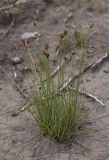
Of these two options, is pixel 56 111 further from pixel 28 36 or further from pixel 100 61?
pixel 28 36

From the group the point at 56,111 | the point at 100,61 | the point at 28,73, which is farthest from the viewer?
the point at 100,61

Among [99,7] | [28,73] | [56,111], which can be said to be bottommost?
[28,73]

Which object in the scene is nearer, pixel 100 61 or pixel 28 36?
pixel 100 61

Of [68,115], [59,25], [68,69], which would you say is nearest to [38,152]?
[68,115]

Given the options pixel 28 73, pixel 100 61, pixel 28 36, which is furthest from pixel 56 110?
pixel 28 36

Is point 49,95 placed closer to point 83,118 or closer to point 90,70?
point 83,118

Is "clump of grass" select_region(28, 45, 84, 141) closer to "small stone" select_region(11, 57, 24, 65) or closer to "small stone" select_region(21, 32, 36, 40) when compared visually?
"small stone" select_region(11, 57, 24, 65)
